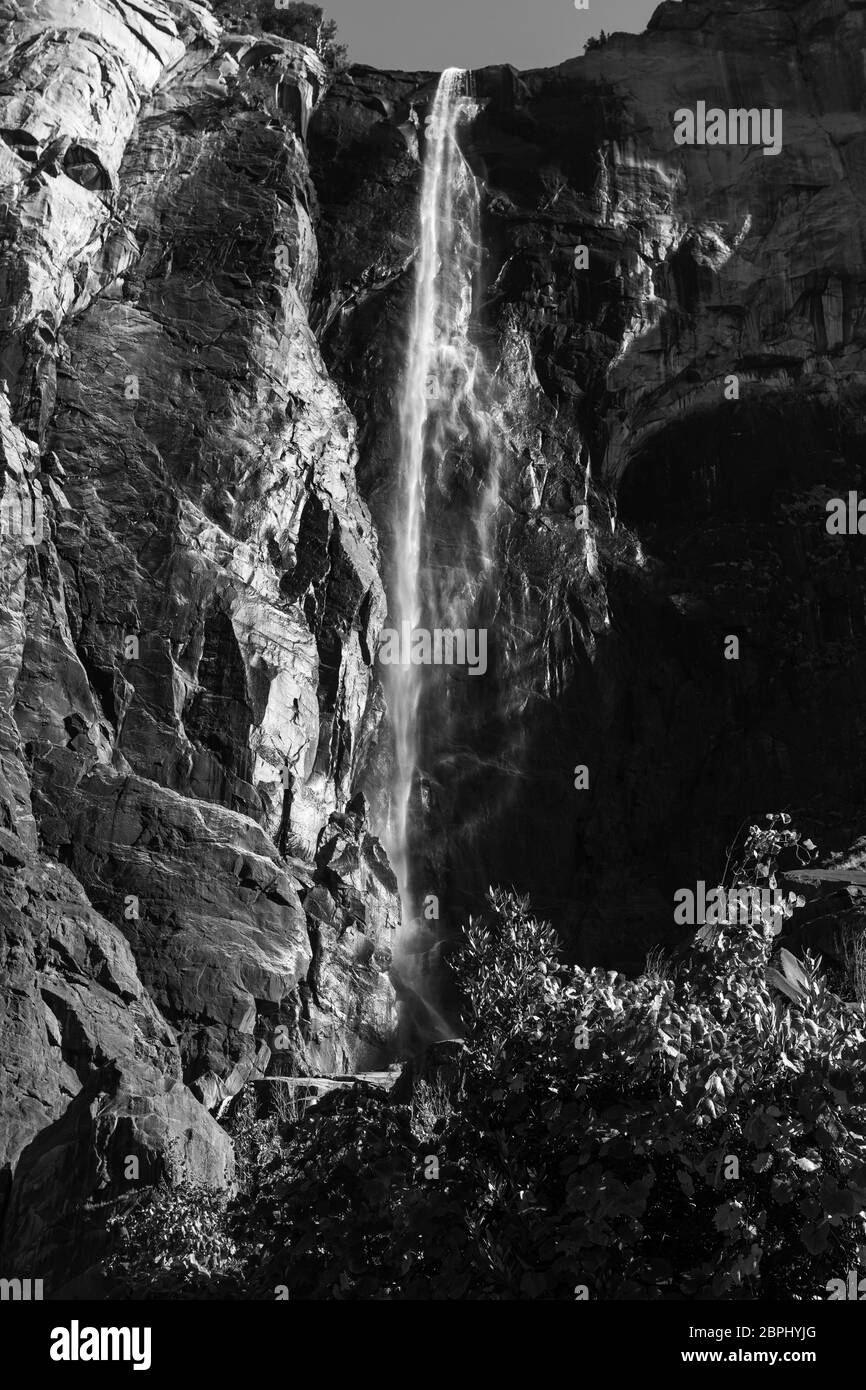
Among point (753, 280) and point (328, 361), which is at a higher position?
point (753, 280)

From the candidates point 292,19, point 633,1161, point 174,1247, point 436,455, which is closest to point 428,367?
point 436,455

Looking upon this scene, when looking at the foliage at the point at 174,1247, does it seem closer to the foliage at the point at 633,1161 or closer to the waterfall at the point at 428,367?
the foliage at the point at 633,1161

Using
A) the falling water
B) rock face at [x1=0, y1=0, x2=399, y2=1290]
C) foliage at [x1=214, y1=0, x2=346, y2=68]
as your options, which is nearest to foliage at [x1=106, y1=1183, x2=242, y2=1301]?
rock face at [x1=0, y1=0, x2=399, y2=1290]

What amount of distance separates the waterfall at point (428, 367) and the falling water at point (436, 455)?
0.04m

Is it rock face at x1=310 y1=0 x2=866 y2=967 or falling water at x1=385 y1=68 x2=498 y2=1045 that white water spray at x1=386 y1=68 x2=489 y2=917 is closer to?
falling water at x1=385 y1=68 x2=498 y2=1045

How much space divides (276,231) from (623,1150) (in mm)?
52814

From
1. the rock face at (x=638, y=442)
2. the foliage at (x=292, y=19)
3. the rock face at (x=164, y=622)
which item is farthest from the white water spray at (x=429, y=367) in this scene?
the foliage at (x=292, y=19)

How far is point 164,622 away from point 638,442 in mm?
24417

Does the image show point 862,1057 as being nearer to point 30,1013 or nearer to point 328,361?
A: point 30,1013

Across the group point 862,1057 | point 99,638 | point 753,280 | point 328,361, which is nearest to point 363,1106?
point 862,1057

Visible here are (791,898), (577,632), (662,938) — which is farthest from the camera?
(577,632)

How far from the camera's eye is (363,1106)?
16453mm

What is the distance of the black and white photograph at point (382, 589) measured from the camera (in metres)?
28.8

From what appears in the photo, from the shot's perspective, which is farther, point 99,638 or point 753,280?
point 753,280
